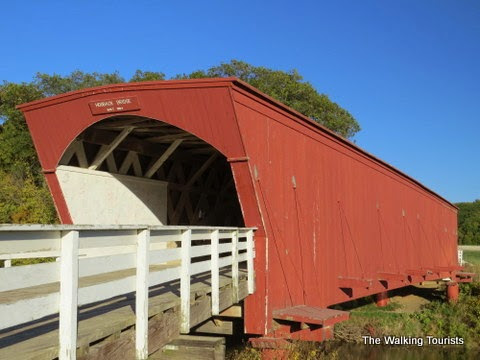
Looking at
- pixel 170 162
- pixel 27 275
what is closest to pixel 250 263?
pixel 27 275

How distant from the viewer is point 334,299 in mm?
12156

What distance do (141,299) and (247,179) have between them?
168 inches

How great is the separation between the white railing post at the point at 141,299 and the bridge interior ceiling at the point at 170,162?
593cm

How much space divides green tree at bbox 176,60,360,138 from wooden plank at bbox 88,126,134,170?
2567 cm

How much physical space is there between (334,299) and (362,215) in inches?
124

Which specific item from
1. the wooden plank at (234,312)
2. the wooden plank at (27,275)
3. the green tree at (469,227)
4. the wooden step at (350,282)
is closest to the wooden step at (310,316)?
the wooden plank at (234,312)

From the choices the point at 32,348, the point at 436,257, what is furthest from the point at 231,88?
the point at 436,257

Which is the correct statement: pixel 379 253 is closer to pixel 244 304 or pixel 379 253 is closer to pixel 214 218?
pixel 214 218

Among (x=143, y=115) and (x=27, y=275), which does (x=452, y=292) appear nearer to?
(x=143, y=115)

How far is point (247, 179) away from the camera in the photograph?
28.6ft

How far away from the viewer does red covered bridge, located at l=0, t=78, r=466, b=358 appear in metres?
8.89

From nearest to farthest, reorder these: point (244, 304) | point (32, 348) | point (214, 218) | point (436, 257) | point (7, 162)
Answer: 1. point (32, 348)
2. point (244, 304)
3. point (214, 218)
4. point (436, 257)
5. point (7, 162)

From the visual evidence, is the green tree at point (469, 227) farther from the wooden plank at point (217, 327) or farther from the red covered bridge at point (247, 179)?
the wooden plank at point (217, 327)

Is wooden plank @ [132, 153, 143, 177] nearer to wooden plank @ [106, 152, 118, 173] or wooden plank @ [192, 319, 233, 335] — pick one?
wooden plank @ [106, 152, 118, 173]
